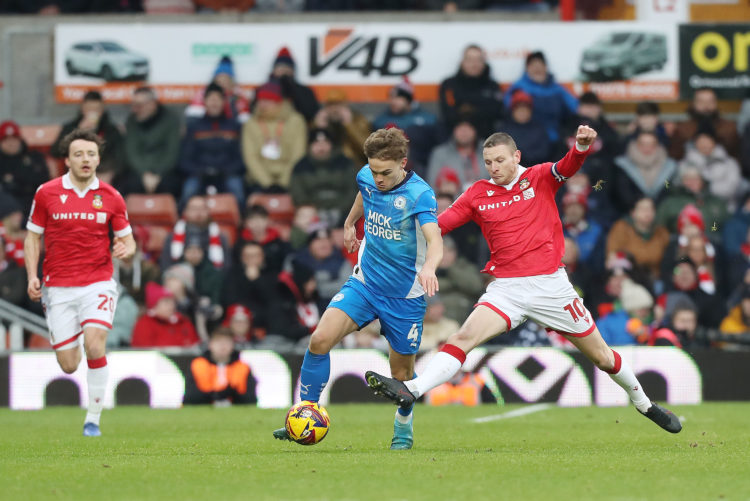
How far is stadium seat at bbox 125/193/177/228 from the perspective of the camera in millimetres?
18766

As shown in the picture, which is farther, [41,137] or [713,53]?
[713,53]

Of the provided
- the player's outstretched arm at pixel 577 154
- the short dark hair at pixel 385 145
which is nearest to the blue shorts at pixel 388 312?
the short dark hair at pixel 385 145

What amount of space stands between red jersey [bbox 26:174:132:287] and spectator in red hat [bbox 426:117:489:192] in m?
7.45

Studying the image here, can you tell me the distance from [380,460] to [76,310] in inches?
155

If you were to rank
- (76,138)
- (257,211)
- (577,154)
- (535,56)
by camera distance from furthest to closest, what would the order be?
1. (535,56)
2. (257,211)
3. (76,138)
4. (577,154)

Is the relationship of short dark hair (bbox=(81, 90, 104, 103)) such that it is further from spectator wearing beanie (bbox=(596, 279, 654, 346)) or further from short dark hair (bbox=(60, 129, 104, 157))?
spectator wearing beanie (bbox=(596, 279, 654, 346))

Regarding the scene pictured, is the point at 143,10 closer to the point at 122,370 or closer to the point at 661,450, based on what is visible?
the point at 122,370

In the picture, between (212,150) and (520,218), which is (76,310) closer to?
(520,218)

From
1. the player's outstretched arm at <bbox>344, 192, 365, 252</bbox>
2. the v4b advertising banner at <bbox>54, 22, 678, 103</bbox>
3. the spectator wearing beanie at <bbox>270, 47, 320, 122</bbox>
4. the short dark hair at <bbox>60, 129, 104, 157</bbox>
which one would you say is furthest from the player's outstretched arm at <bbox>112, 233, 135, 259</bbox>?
the v4b advertising banner at <bbox>54, 22, 678, 103</bbox>

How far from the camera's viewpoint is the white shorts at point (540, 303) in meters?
10.3

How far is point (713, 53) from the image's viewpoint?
20.5m

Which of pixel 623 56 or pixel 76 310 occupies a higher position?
pixel 623 56

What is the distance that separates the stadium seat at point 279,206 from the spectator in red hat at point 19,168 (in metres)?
2.95

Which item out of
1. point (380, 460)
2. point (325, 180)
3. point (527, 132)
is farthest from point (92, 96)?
point (380, 460)
